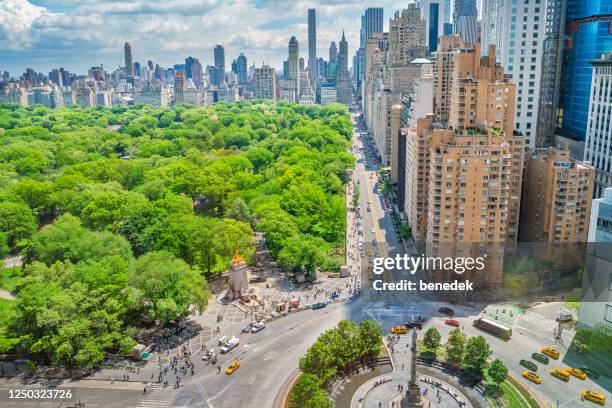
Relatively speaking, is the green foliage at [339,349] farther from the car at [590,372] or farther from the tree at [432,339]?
the car at [590,372]

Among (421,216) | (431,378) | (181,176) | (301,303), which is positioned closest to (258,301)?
(301,303)

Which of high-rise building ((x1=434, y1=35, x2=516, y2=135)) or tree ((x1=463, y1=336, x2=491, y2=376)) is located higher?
high-rise building ((x1=434, y1=35, x2=516, y2=135))

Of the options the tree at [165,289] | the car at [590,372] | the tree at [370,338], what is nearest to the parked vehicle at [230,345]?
the tree at [165,289]

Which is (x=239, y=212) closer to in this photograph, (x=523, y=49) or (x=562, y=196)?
(x=562, y=196)

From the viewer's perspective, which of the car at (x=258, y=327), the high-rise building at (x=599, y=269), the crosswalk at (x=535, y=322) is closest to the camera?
the high-rise building at (x=599, y=269)

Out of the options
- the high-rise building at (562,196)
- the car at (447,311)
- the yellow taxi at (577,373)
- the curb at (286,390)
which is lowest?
the curb at (286,390)

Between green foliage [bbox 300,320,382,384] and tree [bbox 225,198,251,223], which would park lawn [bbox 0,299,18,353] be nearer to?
green foliage [bbox 300,320,382,384]

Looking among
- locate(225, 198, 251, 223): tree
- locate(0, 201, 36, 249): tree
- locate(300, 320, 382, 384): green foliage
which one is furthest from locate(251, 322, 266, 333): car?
locate(0, 201, 36, 249): tree
